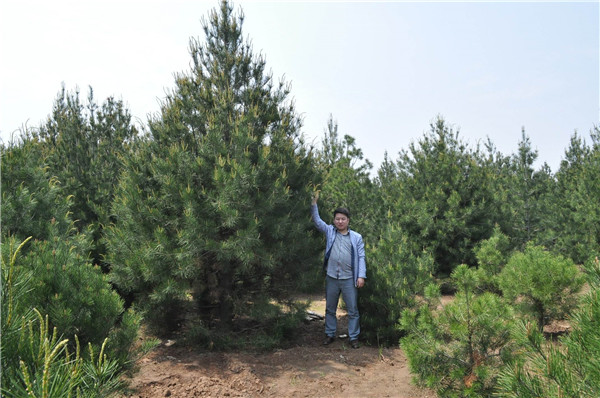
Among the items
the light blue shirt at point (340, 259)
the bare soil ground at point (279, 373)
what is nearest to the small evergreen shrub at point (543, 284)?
the bare soil ground at point (279, 373)

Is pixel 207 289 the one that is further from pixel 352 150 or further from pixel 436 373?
pixel 352 150

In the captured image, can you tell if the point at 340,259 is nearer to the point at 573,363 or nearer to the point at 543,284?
the point at 543,284

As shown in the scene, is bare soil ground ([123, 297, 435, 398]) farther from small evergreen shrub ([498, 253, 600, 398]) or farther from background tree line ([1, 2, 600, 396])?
small evergreen shrub ([498, 253, 600, 398])

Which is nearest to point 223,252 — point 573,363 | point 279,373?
point 279,373

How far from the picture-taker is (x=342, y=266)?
235 inches

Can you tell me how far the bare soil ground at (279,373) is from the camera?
4398 millimetres

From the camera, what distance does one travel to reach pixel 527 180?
50.4 ft

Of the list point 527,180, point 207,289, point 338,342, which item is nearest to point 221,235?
point 207,289

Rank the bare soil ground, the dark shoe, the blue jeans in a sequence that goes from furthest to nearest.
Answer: the dark shoe, the blue jeans, the bare soil ground

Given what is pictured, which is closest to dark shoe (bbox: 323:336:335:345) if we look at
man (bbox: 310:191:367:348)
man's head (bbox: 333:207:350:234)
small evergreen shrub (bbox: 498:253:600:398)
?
man (bbox: 310:191:367:348)

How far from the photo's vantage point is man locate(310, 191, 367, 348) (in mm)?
5973

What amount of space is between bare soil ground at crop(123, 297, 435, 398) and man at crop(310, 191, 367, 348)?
1.08ft

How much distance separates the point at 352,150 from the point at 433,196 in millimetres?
2646

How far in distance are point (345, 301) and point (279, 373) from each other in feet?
4.99
